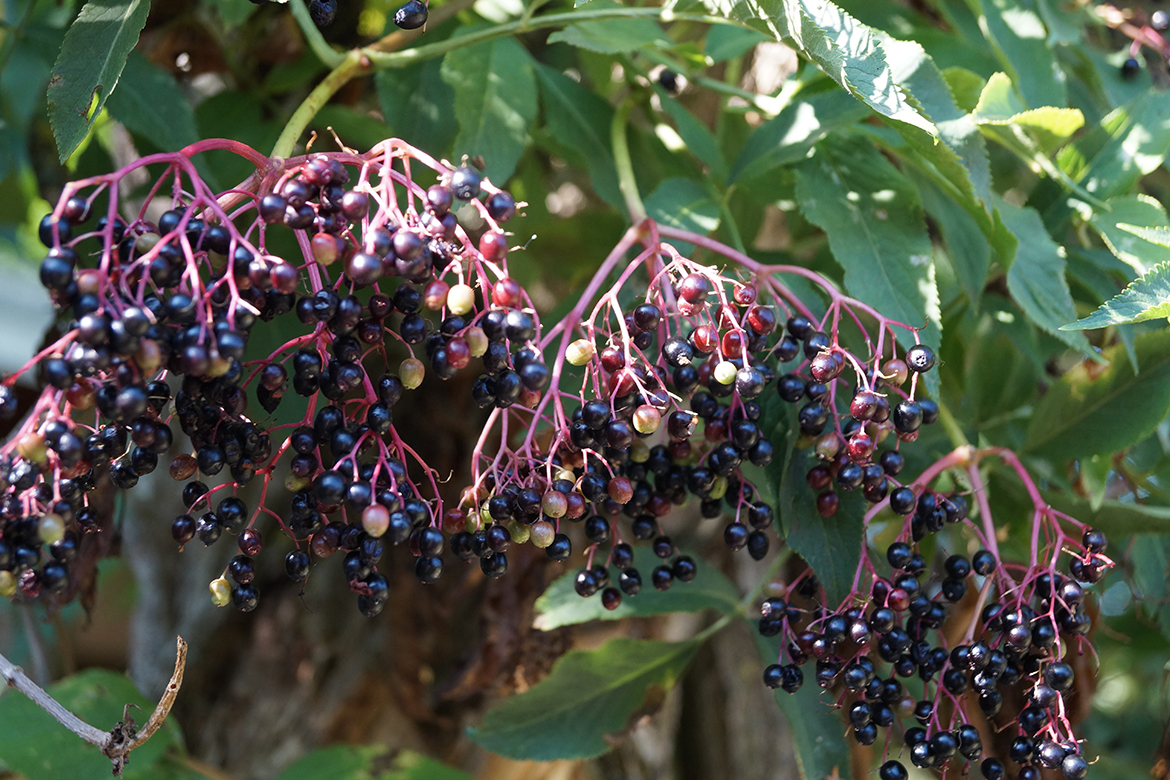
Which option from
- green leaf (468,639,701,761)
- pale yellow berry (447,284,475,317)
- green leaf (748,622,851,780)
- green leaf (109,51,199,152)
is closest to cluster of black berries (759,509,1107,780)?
green leaf (748,622,851,780)

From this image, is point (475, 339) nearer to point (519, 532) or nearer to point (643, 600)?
point (519, 532)

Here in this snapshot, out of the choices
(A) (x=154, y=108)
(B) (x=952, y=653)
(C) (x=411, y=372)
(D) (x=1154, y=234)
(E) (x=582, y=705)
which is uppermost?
(A) (x=154, y=108)

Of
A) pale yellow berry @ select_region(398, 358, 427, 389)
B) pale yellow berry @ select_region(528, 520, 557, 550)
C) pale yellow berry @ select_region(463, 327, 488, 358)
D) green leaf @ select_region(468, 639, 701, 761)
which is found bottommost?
green leaf @ select_region(468, 639, 701, 761)

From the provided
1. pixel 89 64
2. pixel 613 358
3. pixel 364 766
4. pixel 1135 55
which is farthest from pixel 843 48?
pixel 364 766

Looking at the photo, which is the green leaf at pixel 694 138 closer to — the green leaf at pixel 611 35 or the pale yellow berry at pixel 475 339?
the green leaf at pixel 611 35

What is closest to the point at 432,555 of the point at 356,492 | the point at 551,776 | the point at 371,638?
the point at 356,492

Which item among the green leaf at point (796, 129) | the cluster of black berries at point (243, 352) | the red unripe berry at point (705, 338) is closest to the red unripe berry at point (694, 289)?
the red unripe berry at point (705, 338)

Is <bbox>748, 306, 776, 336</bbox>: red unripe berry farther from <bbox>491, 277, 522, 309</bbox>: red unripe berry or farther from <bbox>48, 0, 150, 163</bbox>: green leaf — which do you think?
<bbox>48, 0, 150, 163</bbox>: green leaf
